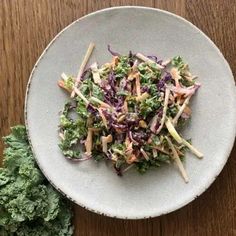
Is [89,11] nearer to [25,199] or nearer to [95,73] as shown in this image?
[95,73]

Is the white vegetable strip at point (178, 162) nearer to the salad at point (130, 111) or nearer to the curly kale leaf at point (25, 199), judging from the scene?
the salad at point (130, 111)

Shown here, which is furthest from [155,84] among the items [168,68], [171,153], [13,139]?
[13,139]

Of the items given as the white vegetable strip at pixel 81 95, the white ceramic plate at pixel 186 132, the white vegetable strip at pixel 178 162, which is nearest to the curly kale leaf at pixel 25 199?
the white ceramic plate at pixel 186 132

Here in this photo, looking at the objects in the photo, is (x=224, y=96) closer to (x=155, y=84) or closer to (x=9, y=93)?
(x=155, y=84)

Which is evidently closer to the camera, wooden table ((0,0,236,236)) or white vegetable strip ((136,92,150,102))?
white vegetable strip ((136,92,150,102))

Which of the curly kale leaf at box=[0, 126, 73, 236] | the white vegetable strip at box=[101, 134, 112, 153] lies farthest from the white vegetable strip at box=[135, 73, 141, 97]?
the curly kale leaf at box=[0, 126, 73, 236]

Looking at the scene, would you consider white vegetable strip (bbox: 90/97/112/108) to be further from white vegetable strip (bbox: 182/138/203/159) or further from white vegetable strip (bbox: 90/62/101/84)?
white vegetable strip (bbox: 182/138/203/159)
